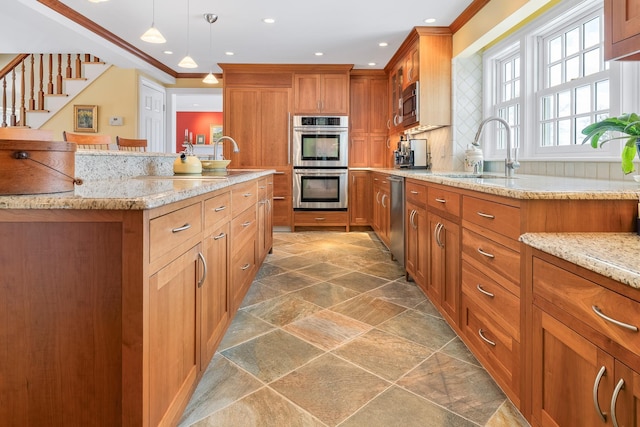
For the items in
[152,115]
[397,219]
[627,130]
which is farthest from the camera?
[152,115]

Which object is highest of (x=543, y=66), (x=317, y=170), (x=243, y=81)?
(x=243, y=81)

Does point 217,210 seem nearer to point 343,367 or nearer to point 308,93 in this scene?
point 343,367

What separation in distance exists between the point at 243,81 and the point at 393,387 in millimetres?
5379

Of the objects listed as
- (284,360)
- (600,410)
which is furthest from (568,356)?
(284,360)

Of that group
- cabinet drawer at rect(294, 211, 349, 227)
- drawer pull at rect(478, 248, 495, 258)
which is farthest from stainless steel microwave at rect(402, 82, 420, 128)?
drawer pull at rect(478, 248, 495, 258)

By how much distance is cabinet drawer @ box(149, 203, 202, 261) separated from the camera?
44.6 inches

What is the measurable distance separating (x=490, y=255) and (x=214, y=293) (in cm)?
125

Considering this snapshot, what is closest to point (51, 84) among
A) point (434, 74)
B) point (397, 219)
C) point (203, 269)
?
point (434, 74)

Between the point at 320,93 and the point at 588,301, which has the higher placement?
the point at 320,93

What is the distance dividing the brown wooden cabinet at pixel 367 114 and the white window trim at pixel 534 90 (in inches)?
93.7

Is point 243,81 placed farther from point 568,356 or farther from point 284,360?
point 568,356

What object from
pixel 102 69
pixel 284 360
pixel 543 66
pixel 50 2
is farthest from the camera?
pixel 102 69

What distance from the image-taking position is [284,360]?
2.04 m

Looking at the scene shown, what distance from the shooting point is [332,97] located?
20.4 ft
